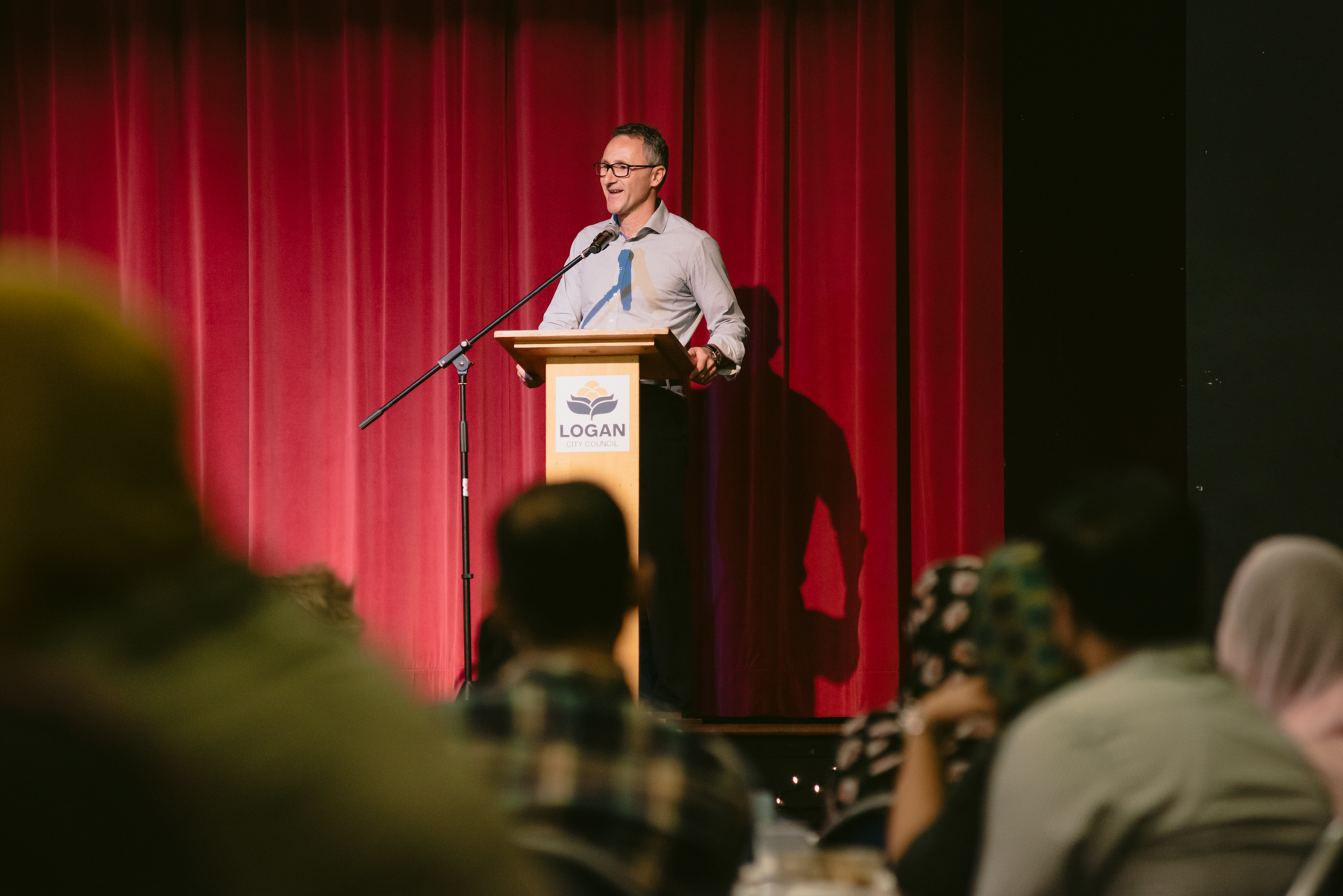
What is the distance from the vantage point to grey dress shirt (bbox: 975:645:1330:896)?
38.6 inches

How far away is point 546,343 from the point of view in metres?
3.06

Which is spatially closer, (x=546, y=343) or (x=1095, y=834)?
(x=1095, y=834)

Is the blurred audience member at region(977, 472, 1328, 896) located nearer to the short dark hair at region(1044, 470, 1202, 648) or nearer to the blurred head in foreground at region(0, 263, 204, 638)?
the short dark hair at region(1044, 470, 1202, 648)

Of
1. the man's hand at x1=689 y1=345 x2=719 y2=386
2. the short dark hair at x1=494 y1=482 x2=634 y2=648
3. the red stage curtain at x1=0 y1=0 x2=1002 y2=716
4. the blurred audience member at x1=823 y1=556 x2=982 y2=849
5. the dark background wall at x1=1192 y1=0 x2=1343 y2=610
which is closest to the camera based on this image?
the short dark hair at x1=494 y1=482 x2=634 y2=648

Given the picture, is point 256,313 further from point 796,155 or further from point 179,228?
point 796,155

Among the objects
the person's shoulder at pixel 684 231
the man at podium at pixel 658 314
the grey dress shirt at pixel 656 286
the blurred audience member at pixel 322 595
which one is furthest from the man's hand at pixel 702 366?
the blurred audience member at pixel 322 595

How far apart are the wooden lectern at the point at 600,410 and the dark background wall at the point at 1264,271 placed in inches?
55.2

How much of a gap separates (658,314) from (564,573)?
2920mm

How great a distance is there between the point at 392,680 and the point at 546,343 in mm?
2524

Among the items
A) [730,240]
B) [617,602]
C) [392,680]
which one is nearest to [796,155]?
[730,240]

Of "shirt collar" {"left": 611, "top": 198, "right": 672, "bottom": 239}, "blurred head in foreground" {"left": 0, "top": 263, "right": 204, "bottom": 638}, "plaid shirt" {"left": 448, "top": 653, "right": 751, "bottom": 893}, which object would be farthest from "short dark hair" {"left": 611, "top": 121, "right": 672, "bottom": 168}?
"blurred head in foreground" {"left": 0, "top": 263, "right": 204, "bottom": 638}

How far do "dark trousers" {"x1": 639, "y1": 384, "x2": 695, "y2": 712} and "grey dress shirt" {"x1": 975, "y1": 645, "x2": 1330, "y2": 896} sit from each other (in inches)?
106

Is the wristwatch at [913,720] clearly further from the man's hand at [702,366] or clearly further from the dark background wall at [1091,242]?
the man's hand at [702,366]

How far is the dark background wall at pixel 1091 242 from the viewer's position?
3.02m
